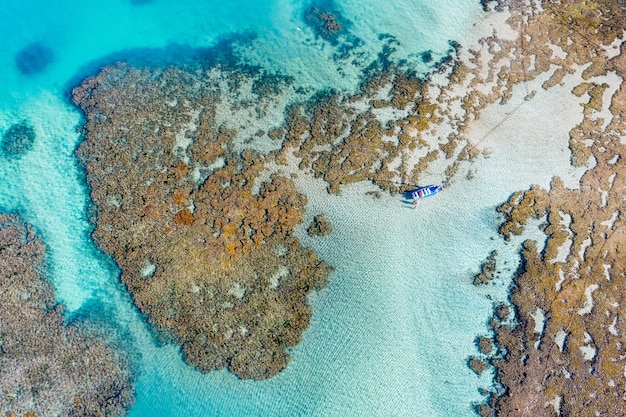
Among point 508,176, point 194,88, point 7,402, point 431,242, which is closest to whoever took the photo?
point 7,402

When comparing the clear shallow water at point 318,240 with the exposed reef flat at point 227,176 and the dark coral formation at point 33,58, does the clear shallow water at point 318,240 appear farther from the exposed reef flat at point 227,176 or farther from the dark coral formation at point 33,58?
the exposed reef flat at point 227,176

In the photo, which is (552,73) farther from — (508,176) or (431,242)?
(431,242)

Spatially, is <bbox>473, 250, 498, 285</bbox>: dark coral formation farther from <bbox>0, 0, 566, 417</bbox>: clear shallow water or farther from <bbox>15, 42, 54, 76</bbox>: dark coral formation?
<bbox>15, 42, 54, 76</bbox>: dark coral formation

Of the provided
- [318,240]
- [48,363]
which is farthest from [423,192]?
[48,363]

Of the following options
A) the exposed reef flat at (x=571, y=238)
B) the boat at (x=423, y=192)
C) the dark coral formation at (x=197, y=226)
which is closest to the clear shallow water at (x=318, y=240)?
the boat at (x=423, y=192)

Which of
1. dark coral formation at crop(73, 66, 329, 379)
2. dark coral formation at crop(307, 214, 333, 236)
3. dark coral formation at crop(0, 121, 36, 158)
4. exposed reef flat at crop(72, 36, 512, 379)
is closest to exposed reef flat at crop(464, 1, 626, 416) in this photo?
exposed reef flat at crop(72, 36, 512, 379)

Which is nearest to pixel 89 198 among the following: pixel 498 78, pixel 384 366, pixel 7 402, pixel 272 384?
pixel 7 402
